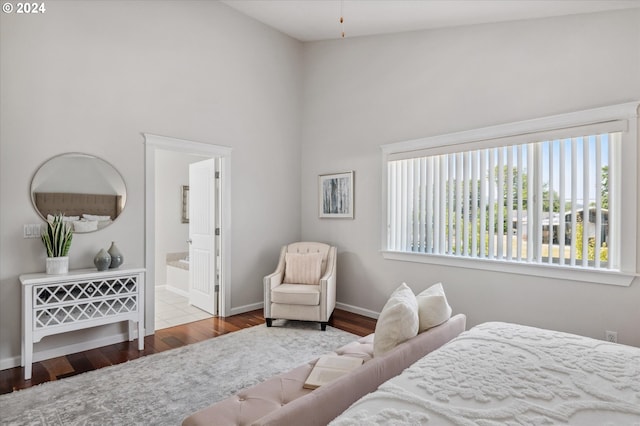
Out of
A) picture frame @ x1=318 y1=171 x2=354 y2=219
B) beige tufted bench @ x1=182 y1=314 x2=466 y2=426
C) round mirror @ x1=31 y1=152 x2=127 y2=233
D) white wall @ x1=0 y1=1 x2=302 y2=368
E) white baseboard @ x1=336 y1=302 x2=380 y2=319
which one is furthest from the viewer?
picture frame @ x1=318 y1=171 x2=354 y2=219

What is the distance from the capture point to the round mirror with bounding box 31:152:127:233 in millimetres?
2977

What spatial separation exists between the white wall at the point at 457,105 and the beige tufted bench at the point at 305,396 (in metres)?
1.61

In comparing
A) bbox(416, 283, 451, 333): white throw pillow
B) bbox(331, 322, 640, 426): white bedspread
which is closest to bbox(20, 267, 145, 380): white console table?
bbox(416, 283, 451, 333): white throw pillow

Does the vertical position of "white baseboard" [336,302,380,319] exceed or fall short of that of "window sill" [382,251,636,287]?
it falls short

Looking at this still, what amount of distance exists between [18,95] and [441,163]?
157 inches

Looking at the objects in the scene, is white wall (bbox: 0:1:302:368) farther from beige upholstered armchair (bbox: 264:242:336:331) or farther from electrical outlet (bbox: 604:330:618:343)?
electrical outlet (bbox: 604:330:618:343)

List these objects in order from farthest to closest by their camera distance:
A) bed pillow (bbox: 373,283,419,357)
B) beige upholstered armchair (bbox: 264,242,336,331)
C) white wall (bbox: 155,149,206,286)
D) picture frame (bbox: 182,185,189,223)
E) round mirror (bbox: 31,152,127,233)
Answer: picture frame (bbox: 182,185,189,223) → white wall (bbox: 155,149,206,286) → beige upholstered armchair (bbox: 264,242,336,331) → round mirror (bbox: 31,152,127,233) → bed pillow (bbox: 373,283,419,357)

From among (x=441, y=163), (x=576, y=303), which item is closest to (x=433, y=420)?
(x=576, y=303)

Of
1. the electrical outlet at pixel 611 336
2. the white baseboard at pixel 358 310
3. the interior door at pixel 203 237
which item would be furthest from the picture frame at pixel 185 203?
the electrical outlet at pixel 611 336

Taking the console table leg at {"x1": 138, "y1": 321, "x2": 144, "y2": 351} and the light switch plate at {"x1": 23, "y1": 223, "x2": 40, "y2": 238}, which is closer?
the light switch plate at {"x1": 23, "y1": 223, "x2": 40, "y2": 238}

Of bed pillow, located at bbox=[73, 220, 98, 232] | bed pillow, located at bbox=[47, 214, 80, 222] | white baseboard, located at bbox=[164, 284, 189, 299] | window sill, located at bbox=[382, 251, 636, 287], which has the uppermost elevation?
bed pillow, located at bbox=[47, 214, 80, 222]

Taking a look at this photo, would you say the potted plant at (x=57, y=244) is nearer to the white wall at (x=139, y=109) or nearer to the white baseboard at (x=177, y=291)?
the white wall at (x=139, y=109)

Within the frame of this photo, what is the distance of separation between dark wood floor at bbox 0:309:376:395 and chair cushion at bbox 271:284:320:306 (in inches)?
18.9

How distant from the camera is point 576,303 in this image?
276 cm
